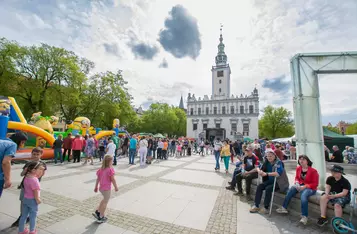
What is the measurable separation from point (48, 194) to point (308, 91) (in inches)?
360

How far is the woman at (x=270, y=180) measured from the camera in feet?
15.9

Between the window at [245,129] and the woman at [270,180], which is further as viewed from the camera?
the window at [245,129]

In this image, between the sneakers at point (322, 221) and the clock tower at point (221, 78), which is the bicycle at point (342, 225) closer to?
the sneakers at point (322, 221)

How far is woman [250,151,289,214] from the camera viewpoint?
485 cm

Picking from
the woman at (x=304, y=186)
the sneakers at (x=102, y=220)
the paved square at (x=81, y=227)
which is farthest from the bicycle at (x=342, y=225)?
the sneakers at (x=102, y=220)

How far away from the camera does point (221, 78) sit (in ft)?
202

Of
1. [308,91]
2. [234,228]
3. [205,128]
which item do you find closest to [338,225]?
[234,228]

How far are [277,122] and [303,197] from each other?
5353 cm

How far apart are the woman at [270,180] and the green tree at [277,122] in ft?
172

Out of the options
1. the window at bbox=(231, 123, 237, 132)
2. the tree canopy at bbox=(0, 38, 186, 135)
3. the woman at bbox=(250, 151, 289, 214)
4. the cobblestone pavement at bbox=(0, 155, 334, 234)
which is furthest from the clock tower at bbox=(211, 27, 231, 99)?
the cobblestone pavement at bbox=(0, 155, 334, 234)

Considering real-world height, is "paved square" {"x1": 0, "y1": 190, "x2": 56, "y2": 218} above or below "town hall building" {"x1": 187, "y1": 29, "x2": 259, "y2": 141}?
below

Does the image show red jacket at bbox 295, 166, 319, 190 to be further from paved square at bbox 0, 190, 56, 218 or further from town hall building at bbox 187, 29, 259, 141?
town hall building at bbox 187, 29, 259, 141

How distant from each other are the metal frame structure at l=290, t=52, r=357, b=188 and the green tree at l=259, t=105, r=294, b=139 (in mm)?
50872

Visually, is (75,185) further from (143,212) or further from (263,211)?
(263,211)
